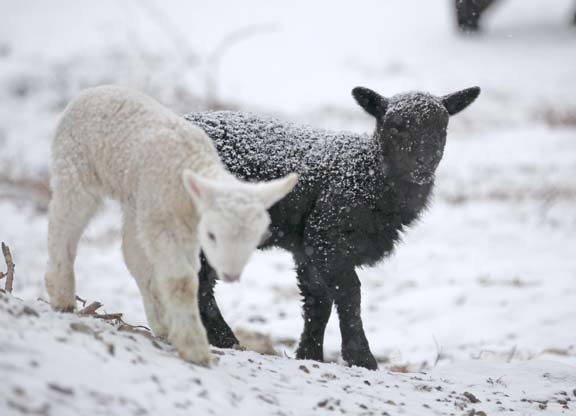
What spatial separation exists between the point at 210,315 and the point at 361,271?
17.2 feet

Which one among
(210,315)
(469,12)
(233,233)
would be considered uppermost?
(469,12)

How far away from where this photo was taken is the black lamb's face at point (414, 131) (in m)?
5.39

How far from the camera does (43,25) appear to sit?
73.3ft

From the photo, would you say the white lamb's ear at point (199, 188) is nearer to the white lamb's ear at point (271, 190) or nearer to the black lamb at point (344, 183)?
the white lamb's ear at point (271, 190)

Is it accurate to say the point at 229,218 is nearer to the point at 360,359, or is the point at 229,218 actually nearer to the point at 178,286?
the point at 178,286

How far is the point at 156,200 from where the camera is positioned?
12.4 ft

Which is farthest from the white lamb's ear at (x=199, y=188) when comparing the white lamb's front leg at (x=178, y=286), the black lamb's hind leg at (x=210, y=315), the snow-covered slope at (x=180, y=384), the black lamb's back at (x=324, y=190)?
the black lamb's hind leg at (x=210, y=315)

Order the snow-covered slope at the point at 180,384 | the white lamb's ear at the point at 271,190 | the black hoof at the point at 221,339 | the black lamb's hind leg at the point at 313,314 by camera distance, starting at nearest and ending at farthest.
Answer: the snow-covered slope at the point at 180,384 → the white lamb's ear at the point at 271,190 → the black hoof at the point at 221,339 → the black lamb's hind leg at the point at 313,314

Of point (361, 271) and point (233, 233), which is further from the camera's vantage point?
point (361, 271)

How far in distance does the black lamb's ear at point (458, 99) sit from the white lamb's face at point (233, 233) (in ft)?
9.41

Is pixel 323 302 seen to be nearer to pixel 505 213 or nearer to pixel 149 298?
pixel 149 298

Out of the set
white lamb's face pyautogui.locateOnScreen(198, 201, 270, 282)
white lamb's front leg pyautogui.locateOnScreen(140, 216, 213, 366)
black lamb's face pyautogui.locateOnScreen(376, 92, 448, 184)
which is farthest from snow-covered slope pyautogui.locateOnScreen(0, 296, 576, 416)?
black lamb's face pyautogui.locateOnScreen(376, 92, 448, 184)

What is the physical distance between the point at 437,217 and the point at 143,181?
967 cm

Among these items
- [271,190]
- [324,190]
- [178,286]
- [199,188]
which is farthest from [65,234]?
[324,190]
